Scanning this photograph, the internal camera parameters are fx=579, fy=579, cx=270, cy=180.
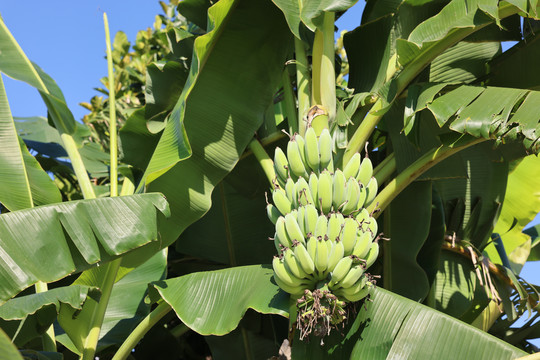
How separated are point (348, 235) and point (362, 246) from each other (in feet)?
0.26

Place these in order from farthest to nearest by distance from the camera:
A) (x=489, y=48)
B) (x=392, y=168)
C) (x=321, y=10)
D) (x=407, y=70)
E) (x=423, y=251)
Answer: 1. (x=423, y=251)
2. (x=489, y=48)
3. (x=392, y=168)
4. (x=407, y=70)
5. (x=321, y=10)

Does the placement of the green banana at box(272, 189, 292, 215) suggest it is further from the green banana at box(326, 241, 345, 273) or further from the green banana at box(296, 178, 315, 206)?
the green banana at box(326, 241, 345, 273)

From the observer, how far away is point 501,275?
3.77 m

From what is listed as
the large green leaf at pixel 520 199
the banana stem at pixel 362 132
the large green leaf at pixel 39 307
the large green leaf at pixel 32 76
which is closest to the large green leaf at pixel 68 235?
the large green leaf at pixel 39 307

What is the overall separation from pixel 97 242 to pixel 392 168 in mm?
1614

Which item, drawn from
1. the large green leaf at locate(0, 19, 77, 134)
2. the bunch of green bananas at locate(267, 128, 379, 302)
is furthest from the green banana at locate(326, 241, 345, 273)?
the large green leaf at locate(0, 19, 77, 134)

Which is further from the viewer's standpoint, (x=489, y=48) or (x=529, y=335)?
(x=529, y=335)

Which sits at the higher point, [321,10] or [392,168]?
[321,10]

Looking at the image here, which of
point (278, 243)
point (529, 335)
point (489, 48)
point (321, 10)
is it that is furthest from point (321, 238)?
point (529, 335)

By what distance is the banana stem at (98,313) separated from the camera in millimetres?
3008

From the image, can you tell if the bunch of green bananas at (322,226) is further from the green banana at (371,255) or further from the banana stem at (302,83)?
the banana stem at (302,83)

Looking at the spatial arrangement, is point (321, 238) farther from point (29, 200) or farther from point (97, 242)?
point (29, 200)

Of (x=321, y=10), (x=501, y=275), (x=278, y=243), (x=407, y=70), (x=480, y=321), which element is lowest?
(x=480, y=321)

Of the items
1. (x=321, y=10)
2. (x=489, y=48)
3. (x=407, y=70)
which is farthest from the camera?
(x=489, y=48)
